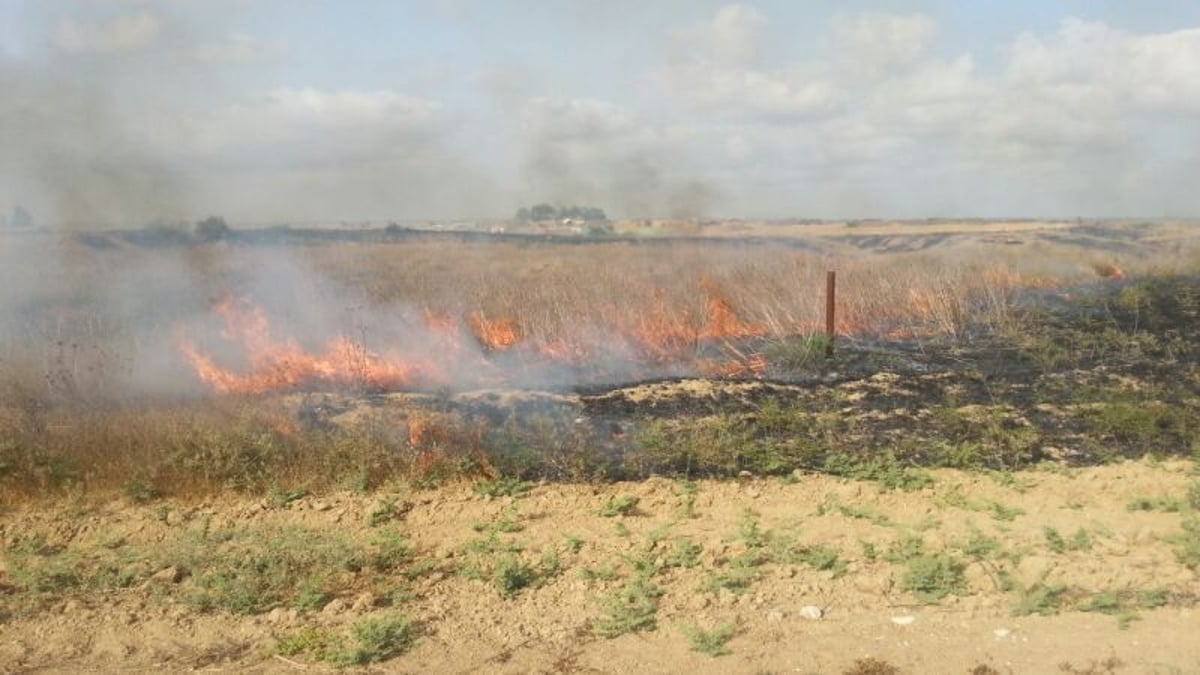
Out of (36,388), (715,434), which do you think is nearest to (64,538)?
(36,388)

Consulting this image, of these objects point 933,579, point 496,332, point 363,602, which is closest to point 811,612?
point 933,579

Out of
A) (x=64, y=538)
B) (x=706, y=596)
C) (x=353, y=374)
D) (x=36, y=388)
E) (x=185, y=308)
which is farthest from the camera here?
(x=185, y=308)

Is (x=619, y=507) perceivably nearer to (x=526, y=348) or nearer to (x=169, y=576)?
(x=169, y=576)

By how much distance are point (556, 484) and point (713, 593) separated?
2.45m

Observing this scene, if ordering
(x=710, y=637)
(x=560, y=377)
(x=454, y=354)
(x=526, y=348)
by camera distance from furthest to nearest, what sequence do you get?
(x=526, y=348)
(x=454, y=354)
(x=560, y=377)
(x=710, y=637)

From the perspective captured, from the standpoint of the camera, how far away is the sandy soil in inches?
196

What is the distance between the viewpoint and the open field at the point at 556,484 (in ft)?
17.3

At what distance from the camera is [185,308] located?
44.0 feet

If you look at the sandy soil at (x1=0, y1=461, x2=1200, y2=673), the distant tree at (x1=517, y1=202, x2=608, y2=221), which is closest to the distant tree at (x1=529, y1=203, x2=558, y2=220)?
the distant tree at (x1=517, y1=202, x2=608, y2=221)

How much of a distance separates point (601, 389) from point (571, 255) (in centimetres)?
1678

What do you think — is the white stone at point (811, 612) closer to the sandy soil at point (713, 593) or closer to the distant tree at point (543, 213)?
the sandy soil at point (713, 593)

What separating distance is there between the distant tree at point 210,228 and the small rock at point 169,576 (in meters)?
11.3

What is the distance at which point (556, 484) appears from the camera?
313 inches

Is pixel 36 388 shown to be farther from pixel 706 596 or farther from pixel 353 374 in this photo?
pixel 706 596
